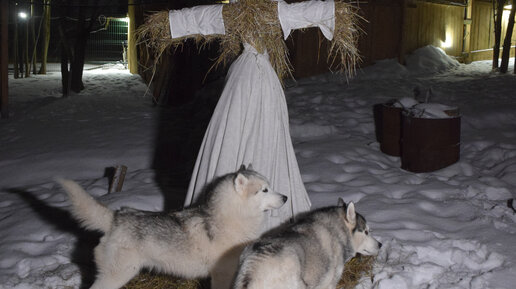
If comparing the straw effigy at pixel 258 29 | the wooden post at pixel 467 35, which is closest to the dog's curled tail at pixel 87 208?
the straw effigy at pixel 258 29

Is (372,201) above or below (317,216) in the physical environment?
below

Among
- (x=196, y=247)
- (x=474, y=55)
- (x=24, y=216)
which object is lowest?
(x=24, y=216)

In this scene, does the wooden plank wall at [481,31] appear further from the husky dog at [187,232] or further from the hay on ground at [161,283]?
the husky dog at [187,232]

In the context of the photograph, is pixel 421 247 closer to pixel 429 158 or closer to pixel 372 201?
pixel 372 201

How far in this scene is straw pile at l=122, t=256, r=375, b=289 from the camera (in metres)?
5.04

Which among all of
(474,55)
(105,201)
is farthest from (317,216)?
(474,55)

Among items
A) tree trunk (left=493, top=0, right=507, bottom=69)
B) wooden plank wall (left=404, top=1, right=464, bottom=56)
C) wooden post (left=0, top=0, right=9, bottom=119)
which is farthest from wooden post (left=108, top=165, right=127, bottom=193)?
tree trunk (left=493, top=0, right=507, bottom=69)

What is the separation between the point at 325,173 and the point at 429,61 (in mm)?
13306

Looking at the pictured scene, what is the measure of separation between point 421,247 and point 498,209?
188 cm

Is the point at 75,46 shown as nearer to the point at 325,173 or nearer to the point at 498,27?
the point at 325,173

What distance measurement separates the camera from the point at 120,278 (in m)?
4.25

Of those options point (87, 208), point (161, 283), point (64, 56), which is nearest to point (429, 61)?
point (64, 56)

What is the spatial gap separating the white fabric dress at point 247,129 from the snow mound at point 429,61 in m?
14.2

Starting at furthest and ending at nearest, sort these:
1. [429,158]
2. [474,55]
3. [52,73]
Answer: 1. [474,55]
2. [52,73]
3. [429,158]
